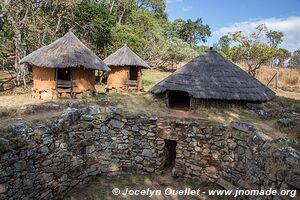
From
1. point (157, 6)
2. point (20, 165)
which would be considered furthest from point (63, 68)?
point (157, 6)

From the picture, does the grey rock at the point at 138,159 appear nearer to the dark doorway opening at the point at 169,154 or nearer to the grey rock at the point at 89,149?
the dark doorway opening at the point at 169,154

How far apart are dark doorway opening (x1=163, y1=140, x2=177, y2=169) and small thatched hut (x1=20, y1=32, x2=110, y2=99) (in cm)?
688

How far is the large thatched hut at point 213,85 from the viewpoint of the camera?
1077cm

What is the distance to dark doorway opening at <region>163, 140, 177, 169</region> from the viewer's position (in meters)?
10.1

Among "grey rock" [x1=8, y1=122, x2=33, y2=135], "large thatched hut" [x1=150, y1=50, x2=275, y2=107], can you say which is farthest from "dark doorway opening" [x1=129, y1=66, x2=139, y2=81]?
"grey rock" [x1=8, y1=122, x2=33, y2=135]

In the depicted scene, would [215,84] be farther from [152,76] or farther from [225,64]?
[152,76]

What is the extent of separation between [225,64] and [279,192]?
7.00 meters

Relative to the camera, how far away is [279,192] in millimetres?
5949

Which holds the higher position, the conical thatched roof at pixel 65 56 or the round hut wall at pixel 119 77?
the conical thatched roof at pixel 65 56

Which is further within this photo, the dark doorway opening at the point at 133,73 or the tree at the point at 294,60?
the tree at the point at 294,60

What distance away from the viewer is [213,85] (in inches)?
433

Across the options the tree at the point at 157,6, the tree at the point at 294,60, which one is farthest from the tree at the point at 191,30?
the tree at the point at 294,60

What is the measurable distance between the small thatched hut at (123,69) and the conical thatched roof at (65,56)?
8.85ft

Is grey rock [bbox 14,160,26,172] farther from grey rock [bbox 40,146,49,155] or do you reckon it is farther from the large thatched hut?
the large thatched hut
